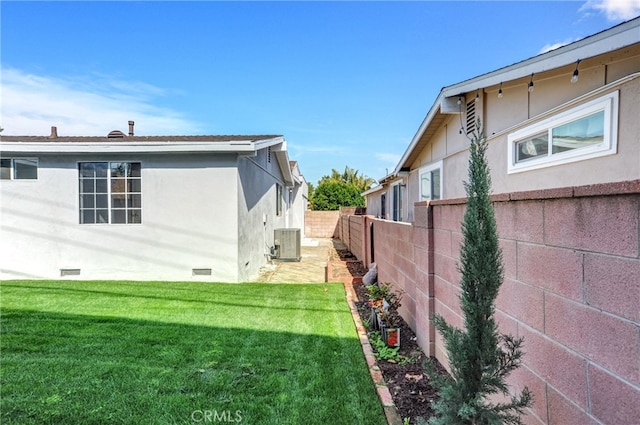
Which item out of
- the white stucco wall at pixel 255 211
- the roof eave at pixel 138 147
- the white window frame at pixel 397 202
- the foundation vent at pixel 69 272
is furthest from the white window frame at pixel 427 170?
the foundation vent at pixel 69 272

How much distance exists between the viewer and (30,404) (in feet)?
10.0

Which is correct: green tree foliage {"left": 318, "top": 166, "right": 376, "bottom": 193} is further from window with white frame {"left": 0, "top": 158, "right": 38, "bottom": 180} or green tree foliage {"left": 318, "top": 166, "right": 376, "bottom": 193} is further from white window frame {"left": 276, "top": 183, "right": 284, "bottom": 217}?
window with white frame {"left": 0, "top": 158, "right": 38, "bottom": 180}

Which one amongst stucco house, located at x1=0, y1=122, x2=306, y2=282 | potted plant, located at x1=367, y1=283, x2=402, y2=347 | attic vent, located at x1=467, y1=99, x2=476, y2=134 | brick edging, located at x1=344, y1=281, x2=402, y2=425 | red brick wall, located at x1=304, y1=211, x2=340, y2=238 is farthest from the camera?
red brick wall, located at x1=304, y1=211, x2=340, y2=238

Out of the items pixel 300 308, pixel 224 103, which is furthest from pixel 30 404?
pixel 224 103

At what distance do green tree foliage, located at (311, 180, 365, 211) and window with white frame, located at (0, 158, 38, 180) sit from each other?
23467mm

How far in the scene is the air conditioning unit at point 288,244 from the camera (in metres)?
13.3

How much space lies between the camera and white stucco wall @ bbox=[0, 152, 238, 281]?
8.87 meters

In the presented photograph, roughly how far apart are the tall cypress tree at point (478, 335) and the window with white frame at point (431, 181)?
6.57 m

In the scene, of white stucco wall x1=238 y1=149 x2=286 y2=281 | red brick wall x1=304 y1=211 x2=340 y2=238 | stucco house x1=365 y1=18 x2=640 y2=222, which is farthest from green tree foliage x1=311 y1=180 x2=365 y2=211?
stucco house x1=365 y1=18 x2=640 y2=222

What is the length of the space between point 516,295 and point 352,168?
3933cm

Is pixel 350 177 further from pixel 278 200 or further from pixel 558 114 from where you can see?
pixel 558 114

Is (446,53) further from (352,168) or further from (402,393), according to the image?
(352,168)

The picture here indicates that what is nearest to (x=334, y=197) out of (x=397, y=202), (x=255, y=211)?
(x=397, y=202)

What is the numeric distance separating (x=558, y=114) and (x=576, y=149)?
0.54 meters
